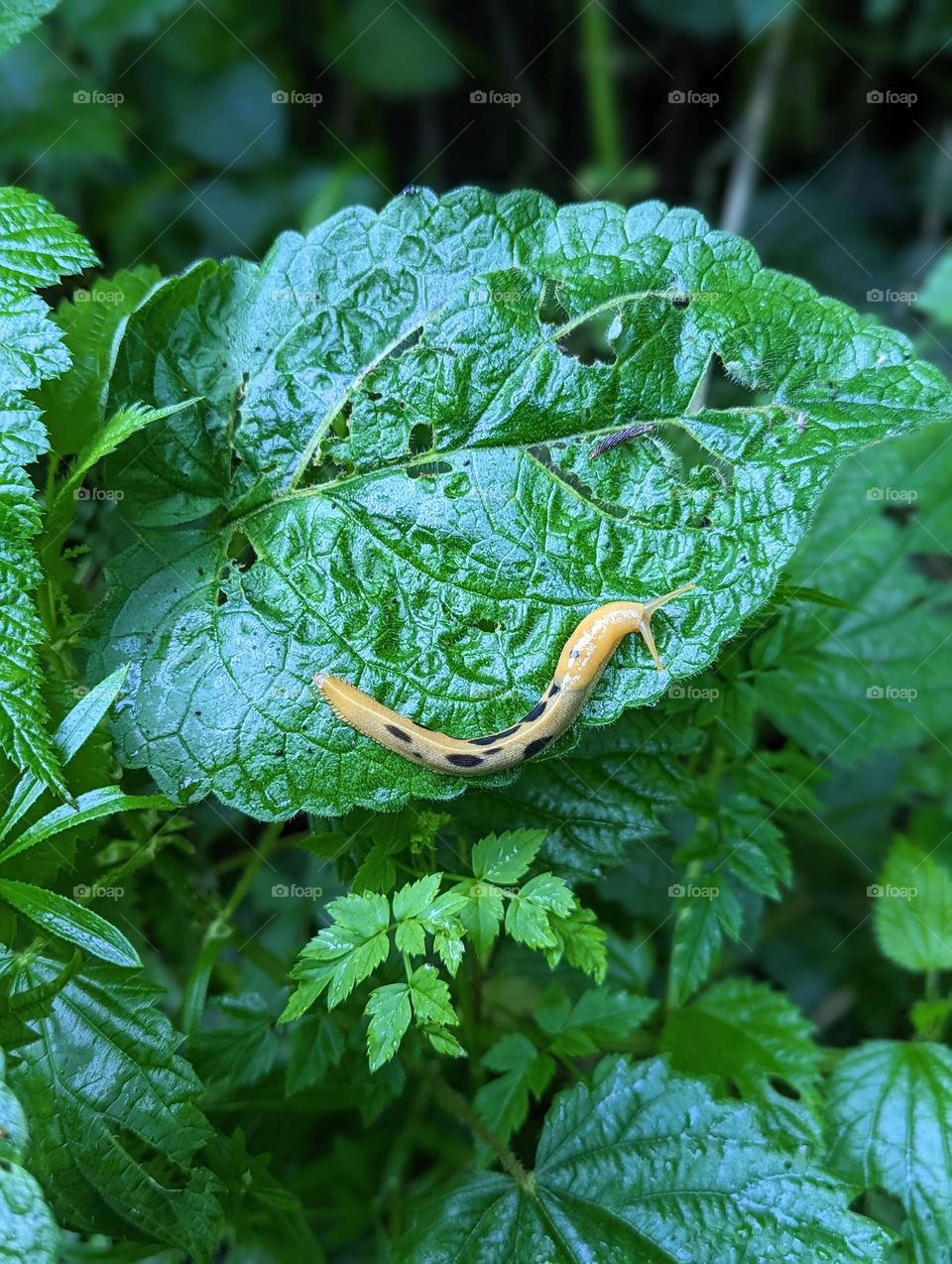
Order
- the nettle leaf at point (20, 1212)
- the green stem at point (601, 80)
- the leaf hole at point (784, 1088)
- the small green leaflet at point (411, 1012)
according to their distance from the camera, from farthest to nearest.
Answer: the green stem at point (601, 80), the leaf hole at point (784, 1088), the small green leaflet at point (411, 1012), the nettle leaf at point (20, 1212)

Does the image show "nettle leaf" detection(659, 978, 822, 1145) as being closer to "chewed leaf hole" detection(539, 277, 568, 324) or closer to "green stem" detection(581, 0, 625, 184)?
"chewed leaf hole" detection(539, 277, 568, 324)

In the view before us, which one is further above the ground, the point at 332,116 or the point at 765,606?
the point at 332,116

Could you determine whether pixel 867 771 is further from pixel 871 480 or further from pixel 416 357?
pixel 416 357

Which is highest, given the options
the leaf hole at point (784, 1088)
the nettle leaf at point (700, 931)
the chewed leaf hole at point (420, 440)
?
the chewed leaf hole at point (420, 440)

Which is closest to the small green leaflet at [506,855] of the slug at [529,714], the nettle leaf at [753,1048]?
the slug at [529,714]

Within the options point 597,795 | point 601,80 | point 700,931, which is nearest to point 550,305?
point 597,795

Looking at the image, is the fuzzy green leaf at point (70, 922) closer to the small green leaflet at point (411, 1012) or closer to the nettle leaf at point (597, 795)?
the small green leaflet at point (411, 1012)

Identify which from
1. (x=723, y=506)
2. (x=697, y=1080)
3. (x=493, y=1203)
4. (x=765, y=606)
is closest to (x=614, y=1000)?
(x=697, y=1080)
